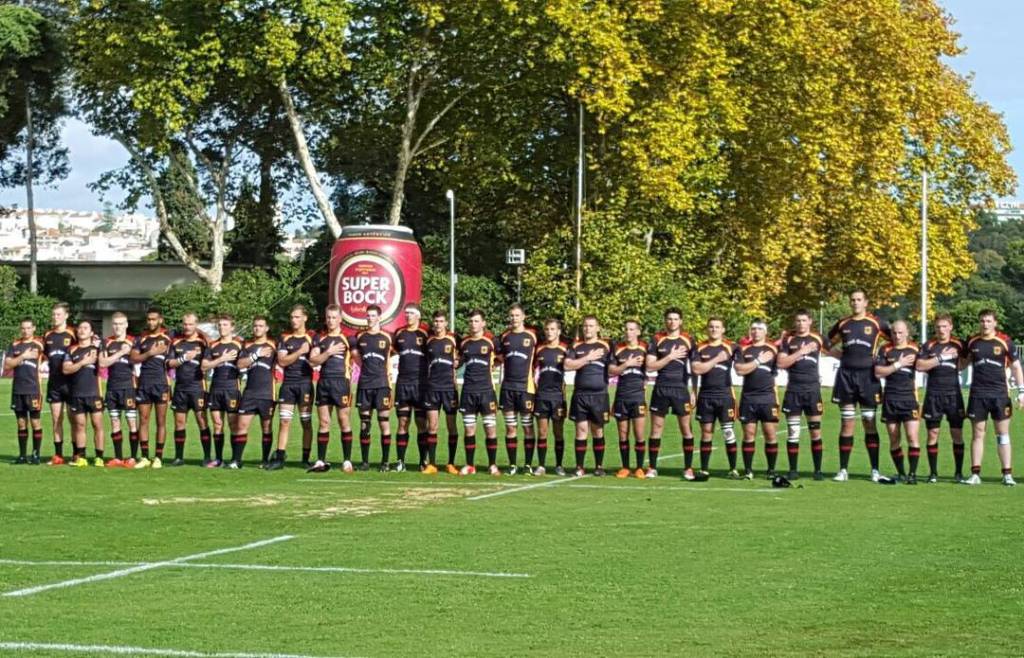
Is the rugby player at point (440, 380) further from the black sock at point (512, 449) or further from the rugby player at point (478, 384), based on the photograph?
the black sock at point (512, 449)

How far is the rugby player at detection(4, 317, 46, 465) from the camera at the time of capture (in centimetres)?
2319

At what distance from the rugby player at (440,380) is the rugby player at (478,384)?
14 centimetres

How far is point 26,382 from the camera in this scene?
76.8 ft

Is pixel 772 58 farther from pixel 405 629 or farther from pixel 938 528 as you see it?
pixel 405 629

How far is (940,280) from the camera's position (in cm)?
6253

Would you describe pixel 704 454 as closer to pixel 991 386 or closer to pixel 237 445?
pixel 991 386

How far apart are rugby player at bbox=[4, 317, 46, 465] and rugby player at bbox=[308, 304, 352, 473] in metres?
3.95

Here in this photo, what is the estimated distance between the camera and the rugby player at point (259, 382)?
2253 centimetres

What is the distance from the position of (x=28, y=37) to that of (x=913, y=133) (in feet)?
103

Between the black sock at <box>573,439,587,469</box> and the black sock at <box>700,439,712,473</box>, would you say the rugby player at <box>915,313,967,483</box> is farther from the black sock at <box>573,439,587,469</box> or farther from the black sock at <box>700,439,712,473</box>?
the black sock at <box>573,439,587,469</box>

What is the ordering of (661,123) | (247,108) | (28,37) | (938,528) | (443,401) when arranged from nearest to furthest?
(938,528)
(443,401)
(661,123)
(28,37)
(247,108)

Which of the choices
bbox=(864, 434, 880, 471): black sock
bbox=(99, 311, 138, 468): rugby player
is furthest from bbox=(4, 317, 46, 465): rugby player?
bbox=(864, 434, 880, 471): black sock

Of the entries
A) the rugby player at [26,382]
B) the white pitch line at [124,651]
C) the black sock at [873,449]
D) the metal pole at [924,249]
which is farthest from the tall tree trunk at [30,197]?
the white pitch line at [124,651]

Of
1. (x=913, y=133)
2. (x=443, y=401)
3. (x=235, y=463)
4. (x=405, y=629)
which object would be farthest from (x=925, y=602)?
(x=913, y=133)
